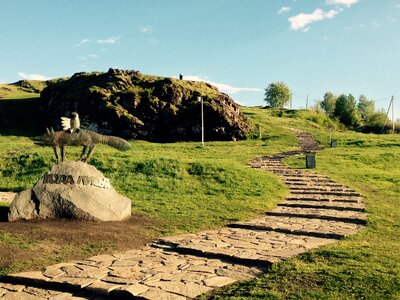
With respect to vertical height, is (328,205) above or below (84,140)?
below

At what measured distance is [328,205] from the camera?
13.3 meters

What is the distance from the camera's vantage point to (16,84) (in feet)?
236

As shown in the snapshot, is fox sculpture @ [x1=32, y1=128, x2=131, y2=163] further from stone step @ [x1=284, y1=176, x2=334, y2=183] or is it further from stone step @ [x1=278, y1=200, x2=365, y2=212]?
stone step @ [x1=284, y1=176, x2=334, y2=183]

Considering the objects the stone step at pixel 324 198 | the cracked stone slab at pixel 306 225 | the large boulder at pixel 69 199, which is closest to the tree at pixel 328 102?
the stone step at pixel 324 198

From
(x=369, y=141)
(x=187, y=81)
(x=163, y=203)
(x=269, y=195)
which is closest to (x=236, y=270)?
(x=163, y=203)

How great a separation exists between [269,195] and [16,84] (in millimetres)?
67818

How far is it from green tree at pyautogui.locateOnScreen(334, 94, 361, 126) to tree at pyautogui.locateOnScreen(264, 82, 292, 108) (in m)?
17.7

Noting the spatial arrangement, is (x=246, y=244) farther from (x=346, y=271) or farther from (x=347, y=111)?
(x=347, y=111)

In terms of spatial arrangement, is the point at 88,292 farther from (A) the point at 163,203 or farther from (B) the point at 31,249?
(A) the point at 163,203

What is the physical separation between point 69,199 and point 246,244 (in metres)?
5.20

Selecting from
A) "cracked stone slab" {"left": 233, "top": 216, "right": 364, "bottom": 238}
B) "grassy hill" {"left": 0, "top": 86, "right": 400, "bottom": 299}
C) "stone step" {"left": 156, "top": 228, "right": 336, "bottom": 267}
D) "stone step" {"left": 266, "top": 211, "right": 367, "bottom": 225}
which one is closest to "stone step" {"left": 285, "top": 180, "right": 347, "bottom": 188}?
"grassy hill" {"left": 0, "top": 86, "right": 400, "bottom": 299}

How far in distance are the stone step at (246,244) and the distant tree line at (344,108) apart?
225 ft

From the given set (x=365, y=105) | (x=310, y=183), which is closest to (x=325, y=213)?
(x=310, y=183)

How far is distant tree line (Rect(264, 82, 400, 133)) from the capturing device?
79.9 metres
